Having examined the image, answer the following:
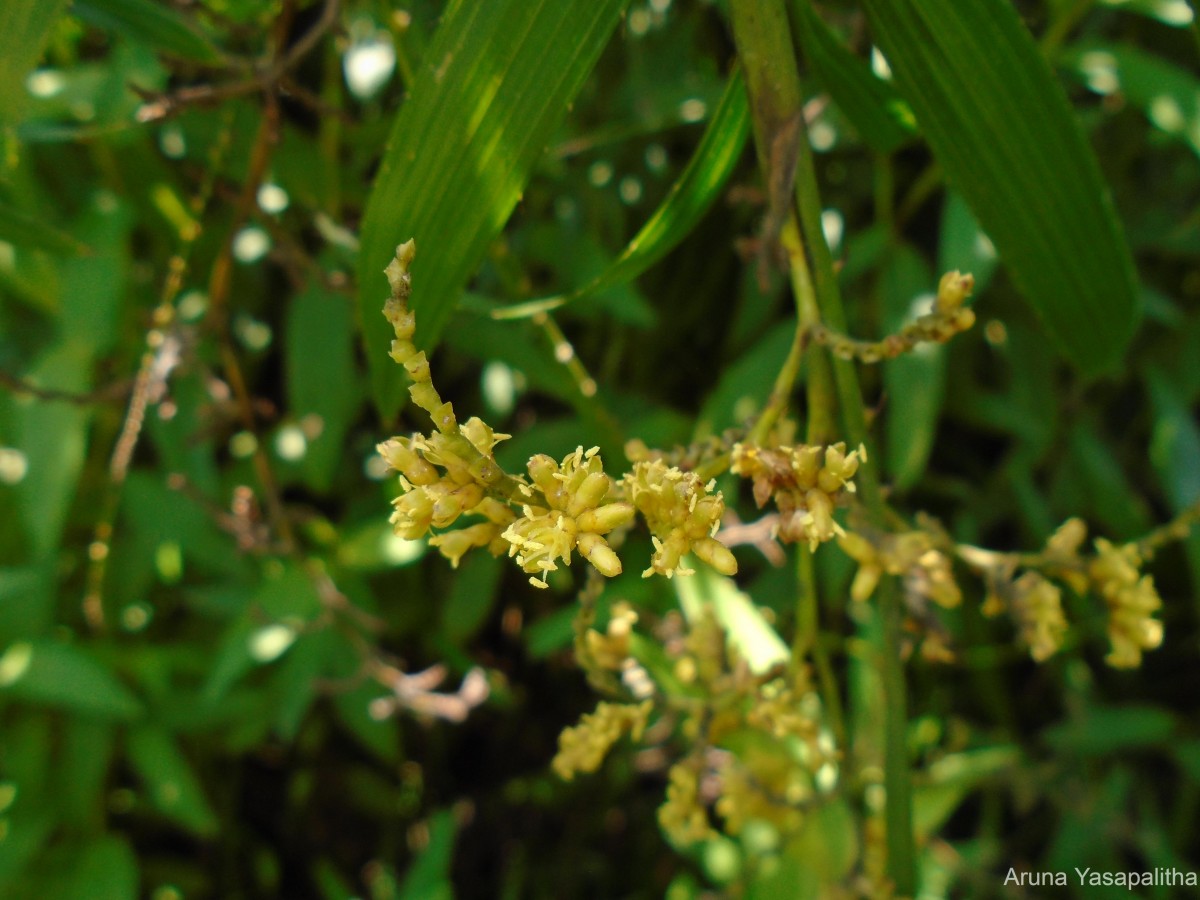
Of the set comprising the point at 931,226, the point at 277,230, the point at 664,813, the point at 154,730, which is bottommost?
the point at 664,813

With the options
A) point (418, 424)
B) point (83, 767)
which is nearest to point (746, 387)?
point (418, 424)

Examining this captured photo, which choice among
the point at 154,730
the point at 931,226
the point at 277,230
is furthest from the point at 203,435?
the point at 931,226

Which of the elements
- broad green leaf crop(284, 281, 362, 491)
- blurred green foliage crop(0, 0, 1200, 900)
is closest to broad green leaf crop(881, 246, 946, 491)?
blurred green foliage crop(0, 0, 1200, 900)

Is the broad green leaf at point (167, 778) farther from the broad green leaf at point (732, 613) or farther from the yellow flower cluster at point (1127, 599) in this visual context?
the yellow flower cluster at point (1127, 599)

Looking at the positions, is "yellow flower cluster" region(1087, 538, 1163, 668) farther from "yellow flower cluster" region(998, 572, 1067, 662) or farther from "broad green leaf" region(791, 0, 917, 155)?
"broad green leaf" region(791, 0, 917, 155)

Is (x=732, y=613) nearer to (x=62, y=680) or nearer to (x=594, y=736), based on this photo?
(x=594, y=736)

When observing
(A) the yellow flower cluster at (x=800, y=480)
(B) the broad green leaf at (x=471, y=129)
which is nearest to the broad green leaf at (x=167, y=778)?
(B) the broad green leaf at (x=471, y=129)

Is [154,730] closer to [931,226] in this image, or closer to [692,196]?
[692,196]
